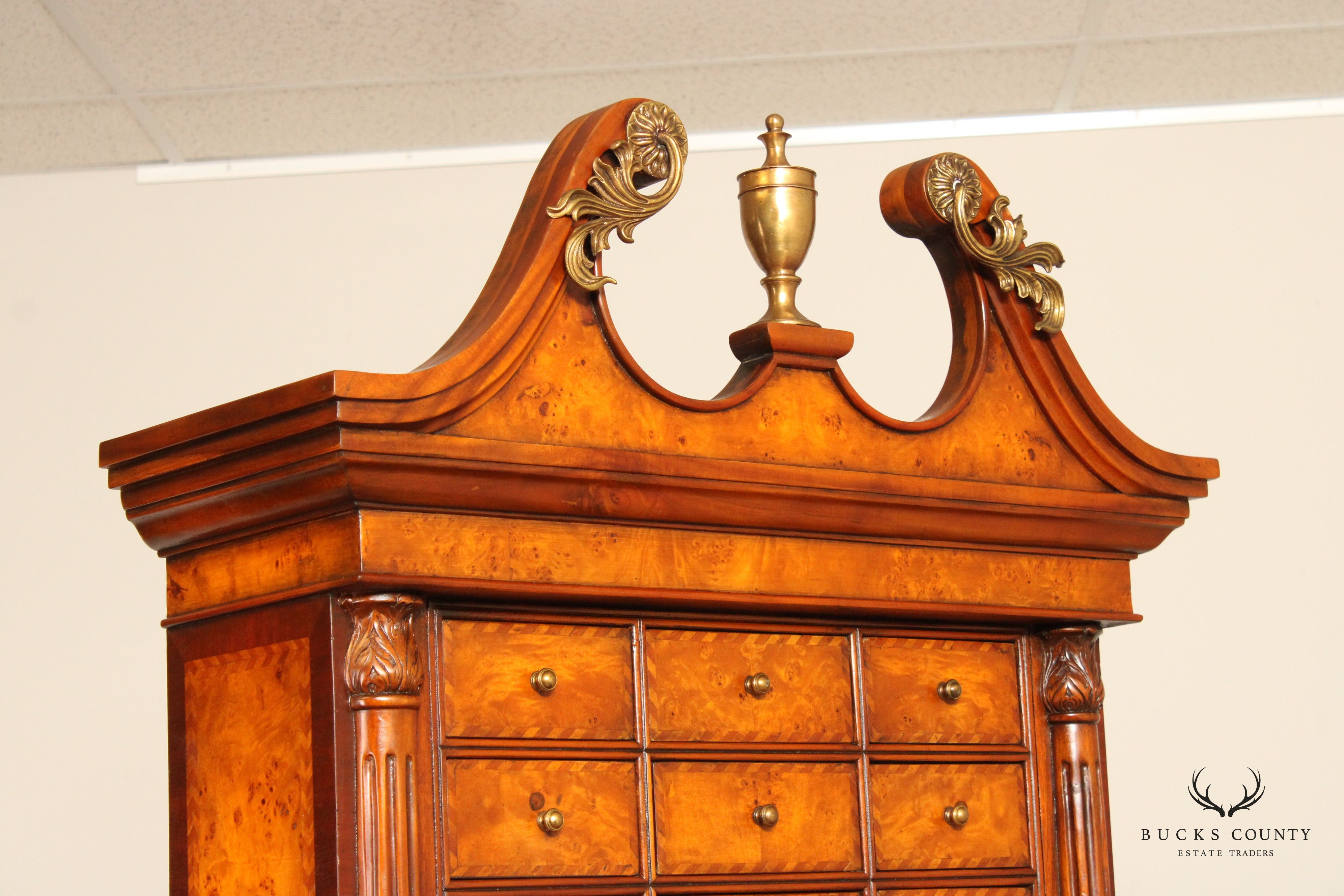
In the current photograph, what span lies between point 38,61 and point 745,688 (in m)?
2.72

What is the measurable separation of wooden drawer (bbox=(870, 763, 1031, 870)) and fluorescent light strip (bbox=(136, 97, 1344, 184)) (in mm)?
2479

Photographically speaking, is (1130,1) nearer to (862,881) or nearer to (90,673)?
(862,881)

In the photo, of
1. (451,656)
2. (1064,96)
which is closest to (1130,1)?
(1064,96)

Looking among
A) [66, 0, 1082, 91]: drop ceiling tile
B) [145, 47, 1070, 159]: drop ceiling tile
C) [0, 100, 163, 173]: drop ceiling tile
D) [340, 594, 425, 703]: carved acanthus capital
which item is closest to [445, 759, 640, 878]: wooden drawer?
[340, 594, 425, 703]: carved acanthus capital

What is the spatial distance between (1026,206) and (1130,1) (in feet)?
2.52

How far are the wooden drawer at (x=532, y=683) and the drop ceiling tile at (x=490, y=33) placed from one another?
219cm

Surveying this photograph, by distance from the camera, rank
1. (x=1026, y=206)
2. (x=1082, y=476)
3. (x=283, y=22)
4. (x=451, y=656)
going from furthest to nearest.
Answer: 1. (x=1026, y=206)
2. (x=283, y=22)
3. (x=1082, y=476)
4. (x=451, y=656)

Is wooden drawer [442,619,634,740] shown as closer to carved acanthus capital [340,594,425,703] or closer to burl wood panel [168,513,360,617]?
carved acanthus capital [340,594,425,703]

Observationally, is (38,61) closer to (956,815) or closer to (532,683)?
(532,683)

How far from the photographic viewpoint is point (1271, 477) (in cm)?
455

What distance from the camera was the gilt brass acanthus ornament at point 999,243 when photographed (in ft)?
8.46

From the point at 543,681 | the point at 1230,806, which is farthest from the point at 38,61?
the point at 1230,806

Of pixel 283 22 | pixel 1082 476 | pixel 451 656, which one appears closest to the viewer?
pixel 451 656

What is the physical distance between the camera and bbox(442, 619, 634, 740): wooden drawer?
2117 millimetres
